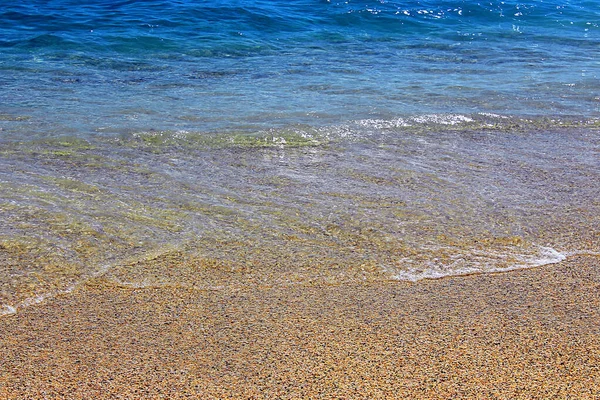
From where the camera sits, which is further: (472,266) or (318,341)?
(472,266)

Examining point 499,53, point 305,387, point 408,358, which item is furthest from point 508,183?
point 499,53

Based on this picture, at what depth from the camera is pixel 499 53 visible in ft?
35.5

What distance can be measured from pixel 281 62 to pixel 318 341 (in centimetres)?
712

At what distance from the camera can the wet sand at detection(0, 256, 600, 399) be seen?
2.66 m

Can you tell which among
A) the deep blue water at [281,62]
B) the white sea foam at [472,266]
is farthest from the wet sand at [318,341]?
the deep blue water at [281,62]

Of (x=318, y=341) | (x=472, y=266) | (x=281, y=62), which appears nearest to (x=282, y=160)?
(x=472, y=266)

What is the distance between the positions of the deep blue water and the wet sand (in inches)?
126

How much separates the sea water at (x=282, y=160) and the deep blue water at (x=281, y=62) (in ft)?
0.17

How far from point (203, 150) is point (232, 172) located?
632mm

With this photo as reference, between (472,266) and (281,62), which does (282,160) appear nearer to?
(472,266)

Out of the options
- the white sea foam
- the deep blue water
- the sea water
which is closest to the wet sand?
the white sea foam

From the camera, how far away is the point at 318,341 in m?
2.97

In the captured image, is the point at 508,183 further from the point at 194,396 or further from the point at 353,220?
Answer: the point at 194,396

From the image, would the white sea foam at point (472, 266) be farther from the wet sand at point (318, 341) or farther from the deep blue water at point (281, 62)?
the deep blue water at point (281, 62)
